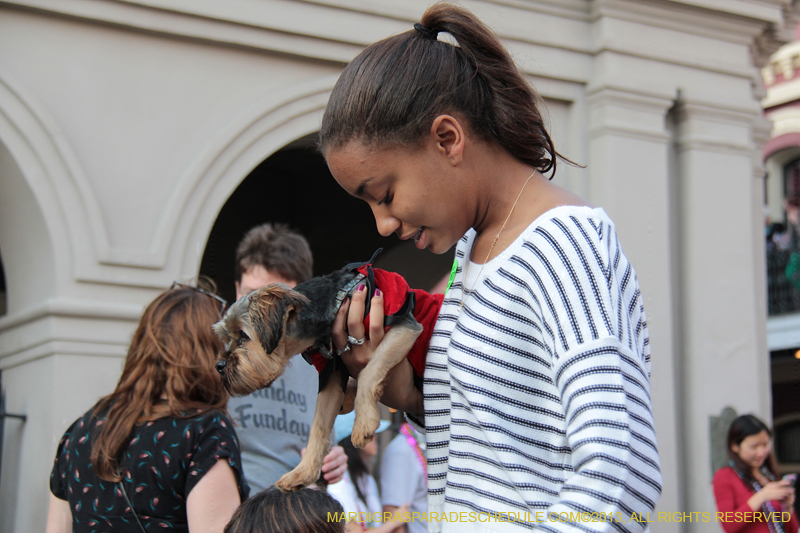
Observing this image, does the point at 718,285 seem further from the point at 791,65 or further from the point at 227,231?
the point at 791,65

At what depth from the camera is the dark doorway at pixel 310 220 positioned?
7.47 metres

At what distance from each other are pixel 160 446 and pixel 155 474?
0.29 feet

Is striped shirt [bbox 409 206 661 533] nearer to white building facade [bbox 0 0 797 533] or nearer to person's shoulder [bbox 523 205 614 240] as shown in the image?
person's shoulder [bbox 523 205 614 240]

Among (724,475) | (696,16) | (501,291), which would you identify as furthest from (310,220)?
(501,291)

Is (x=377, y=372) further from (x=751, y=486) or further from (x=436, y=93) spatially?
(x=751, y=486)

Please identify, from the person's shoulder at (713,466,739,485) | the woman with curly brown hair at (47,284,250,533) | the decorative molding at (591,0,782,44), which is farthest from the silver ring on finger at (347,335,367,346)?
the decorative molding at (591,0,782,44)

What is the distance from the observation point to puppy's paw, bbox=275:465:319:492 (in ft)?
6.67

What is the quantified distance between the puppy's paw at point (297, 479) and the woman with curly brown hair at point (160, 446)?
0.54 m

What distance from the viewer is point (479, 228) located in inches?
68.2

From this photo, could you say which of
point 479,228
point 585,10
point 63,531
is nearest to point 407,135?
point 479,228

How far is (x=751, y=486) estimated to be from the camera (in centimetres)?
533

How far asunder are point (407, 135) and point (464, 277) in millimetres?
362

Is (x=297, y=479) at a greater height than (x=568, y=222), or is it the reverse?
(x=568, y=222)

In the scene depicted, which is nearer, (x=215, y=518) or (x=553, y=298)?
(x=553, y=298)
